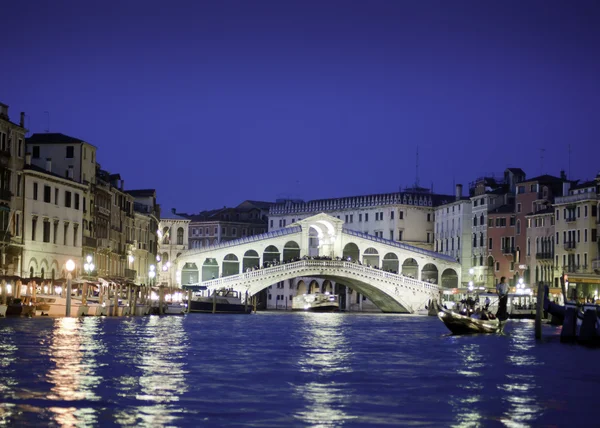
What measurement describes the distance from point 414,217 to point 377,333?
51.7 m

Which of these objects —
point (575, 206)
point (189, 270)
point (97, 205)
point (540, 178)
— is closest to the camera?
point (97, 205)

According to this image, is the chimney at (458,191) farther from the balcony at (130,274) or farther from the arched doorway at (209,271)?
the balcony at (130,274)

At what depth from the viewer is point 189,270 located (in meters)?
85.5

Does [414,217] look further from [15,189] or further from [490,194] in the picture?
[15,189]

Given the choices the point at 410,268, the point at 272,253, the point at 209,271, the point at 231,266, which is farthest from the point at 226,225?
the point at 410,268

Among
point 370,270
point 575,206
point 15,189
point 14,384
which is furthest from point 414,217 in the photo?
point 14,384

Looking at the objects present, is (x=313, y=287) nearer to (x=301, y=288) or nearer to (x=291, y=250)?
(x=301, y=288)

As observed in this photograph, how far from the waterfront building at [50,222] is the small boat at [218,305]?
10.8m

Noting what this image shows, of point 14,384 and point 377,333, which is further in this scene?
point 377,333

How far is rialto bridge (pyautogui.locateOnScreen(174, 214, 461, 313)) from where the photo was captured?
71.0m

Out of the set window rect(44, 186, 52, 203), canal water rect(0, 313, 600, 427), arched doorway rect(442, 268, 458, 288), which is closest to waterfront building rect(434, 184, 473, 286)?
arched doorway rect(442, 268, 458, 288)

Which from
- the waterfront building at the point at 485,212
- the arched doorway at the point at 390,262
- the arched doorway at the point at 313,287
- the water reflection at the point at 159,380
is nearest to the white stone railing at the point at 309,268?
the waterfront building at the point at 485,212

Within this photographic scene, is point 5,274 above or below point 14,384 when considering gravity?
above

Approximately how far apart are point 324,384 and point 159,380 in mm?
2436
